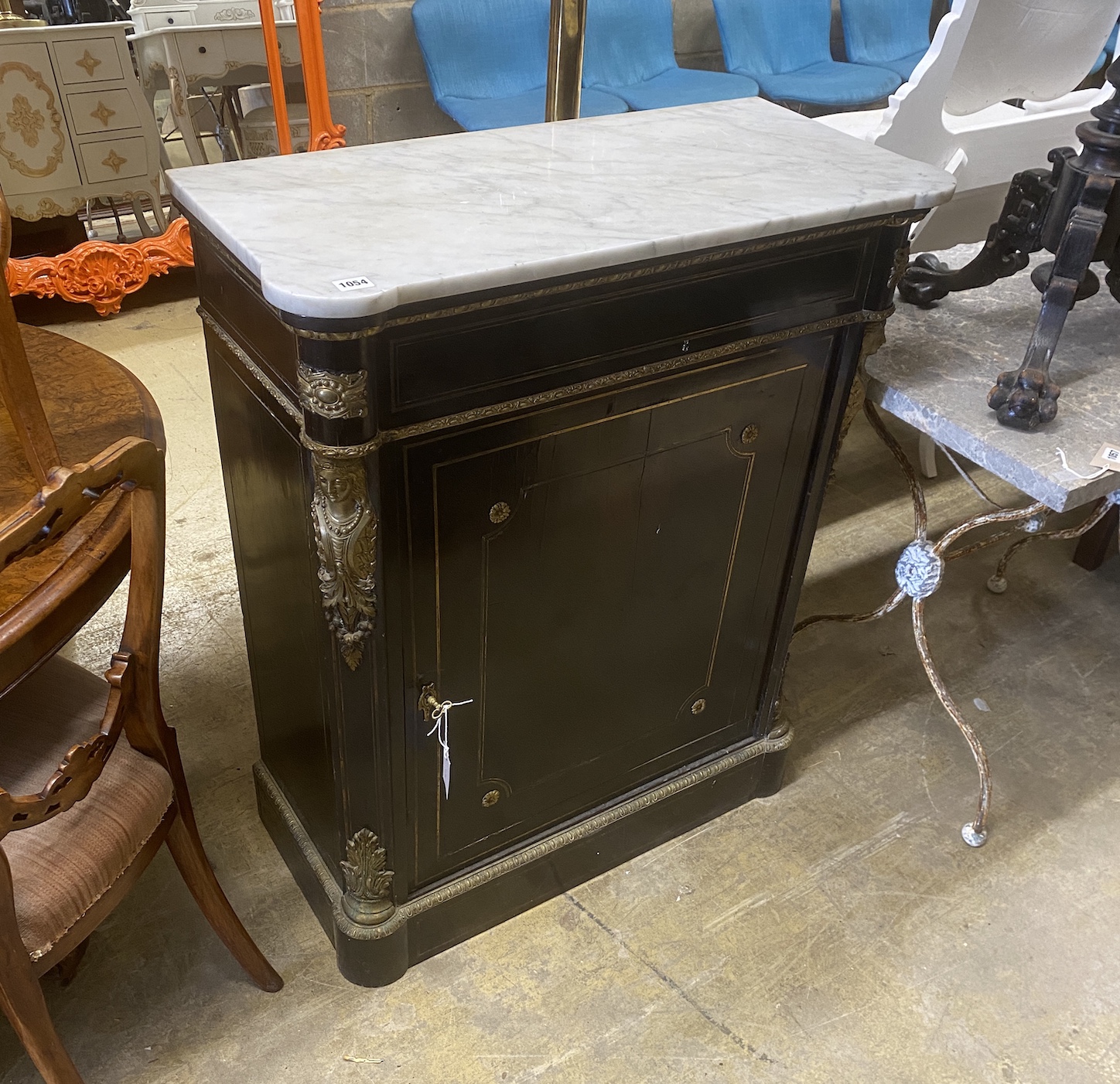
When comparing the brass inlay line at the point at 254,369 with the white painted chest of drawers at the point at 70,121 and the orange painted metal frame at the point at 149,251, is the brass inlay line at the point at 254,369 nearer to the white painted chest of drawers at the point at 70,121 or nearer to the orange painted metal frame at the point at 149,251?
the orange painted metal frame at the point at 149,251

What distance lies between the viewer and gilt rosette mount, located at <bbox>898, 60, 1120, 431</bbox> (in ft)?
4.77

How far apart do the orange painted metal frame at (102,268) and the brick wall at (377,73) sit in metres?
0.74

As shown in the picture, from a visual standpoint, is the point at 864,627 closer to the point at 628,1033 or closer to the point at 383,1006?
the point at 628,1033

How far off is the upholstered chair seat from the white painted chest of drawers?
250cm

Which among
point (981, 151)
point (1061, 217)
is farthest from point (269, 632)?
point (981, 151)

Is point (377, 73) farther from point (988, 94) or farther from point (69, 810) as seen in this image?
point (69, 810)

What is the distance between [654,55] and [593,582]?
10.3 ft

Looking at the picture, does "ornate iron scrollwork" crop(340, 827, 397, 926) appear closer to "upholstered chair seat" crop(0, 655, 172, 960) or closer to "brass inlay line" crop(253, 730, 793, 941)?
"brass inlay line" crop(253, 730, 793, 941)

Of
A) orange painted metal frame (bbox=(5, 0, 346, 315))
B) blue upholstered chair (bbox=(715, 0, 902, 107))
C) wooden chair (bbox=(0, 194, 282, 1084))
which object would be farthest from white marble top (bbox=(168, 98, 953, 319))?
blue upholstered chair (bbox=(715, 0, 902, 107))

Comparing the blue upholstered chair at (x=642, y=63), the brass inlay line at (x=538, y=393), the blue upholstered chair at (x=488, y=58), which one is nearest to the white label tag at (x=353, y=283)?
the brass inlay line at (x=538, y=393)

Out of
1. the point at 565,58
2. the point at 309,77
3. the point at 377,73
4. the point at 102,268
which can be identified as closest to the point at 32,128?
the point at 102,268

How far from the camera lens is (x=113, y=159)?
3.30m

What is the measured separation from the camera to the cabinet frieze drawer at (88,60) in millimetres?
3057

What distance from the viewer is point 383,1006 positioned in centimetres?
155
